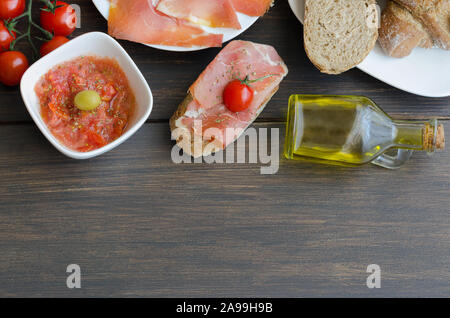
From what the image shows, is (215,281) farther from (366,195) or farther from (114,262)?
(366,195)

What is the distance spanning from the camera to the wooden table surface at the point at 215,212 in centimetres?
122

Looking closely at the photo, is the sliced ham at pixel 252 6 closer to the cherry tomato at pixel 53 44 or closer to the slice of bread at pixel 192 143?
the slice of bread at pixel 192 143

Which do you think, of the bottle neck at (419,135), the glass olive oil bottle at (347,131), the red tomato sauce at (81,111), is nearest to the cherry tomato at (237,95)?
the glass olive oil bottle at (347,131)

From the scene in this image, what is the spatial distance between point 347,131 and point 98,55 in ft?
2.13

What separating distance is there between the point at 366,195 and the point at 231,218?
14.7 inches

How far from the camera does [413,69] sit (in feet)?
4.09

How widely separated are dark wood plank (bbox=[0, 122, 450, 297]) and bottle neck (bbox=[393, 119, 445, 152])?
0.47ft

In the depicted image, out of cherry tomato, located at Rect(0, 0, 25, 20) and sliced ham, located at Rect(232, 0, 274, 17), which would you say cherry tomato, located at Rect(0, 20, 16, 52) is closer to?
cherry tomato, located at Rect(0, 0, 25, 20)

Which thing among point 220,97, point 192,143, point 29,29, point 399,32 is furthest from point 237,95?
point 29,29

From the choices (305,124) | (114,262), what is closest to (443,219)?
(305,124)

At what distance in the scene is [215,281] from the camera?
1.23 metres

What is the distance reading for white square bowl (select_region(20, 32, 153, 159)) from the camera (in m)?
1.05

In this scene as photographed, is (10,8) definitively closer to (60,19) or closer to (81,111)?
(60,19)

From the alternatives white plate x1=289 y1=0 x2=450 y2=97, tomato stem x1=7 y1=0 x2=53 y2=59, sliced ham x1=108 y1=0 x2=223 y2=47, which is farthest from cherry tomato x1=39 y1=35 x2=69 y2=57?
white plate x1=289 y1=0 x2=450 y2=97
